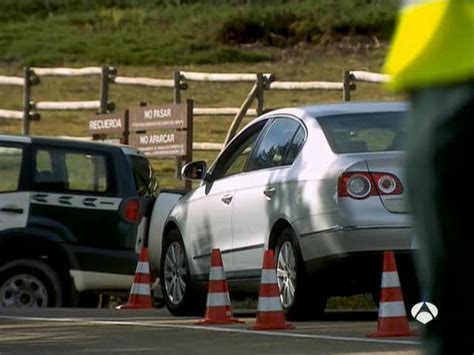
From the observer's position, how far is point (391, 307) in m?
9.44

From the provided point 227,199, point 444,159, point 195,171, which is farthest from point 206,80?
point 444,159

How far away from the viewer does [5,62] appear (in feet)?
144

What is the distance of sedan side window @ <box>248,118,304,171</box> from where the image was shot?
36.4 ft

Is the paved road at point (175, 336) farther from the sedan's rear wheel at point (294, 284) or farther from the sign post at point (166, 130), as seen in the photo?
the sign post at point (166, 130)

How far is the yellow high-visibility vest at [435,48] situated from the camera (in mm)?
2573

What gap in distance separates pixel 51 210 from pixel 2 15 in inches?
1542

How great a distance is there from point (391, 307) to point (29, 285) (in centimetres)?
502

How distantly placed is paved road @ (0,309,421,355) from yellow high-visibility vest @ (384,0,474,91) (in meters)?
5.51

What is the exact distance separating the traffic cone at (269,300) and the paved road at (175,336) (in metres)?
0.12

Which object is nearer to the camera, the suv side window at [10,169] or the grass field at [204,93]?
the suv side window at [10,169]

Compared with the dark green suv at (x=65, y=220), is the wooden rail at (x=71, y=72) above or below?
above

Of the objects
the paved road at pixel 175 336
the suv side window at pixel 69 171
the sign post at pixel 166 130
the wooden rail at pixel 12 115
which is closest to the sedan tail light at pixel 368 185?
the paved road at pixel 175 336

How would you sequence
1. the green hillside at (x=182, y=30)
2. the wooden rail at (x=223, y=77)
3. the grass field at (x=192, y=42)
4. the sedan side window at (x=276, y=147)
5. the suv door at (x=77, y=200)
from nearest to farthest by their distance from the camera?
the sedan side window at (x=276, y=147)
the suv door at (x=77, y=200)
the wooden rail at (x=223, y=77)
the grass field at (x=192, y=42)
the green hillside at (x=182, y=30)

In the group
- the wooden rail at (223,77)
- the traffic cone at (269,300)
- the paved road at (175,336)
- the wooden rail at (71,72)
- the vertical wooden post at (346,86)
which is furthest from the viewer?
the wooden rail at (71,72)
